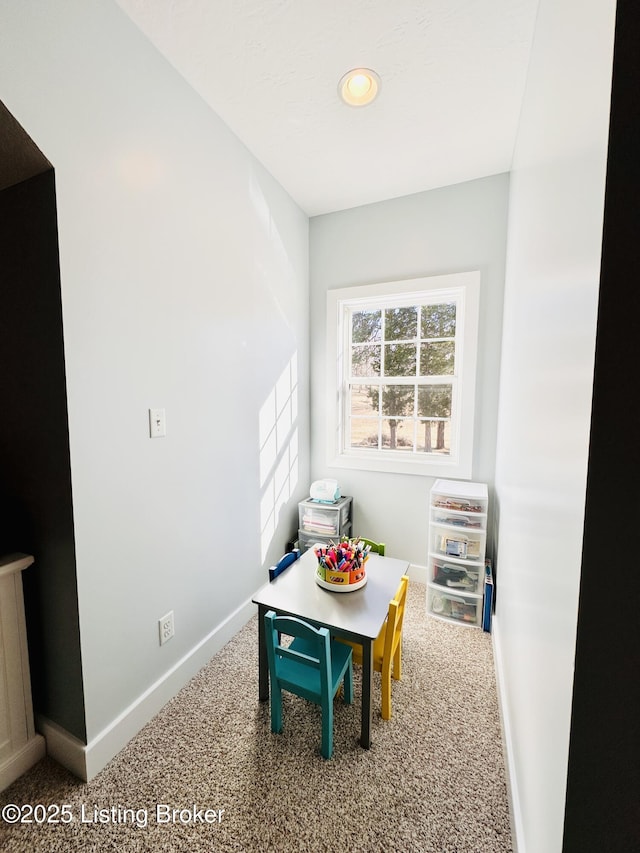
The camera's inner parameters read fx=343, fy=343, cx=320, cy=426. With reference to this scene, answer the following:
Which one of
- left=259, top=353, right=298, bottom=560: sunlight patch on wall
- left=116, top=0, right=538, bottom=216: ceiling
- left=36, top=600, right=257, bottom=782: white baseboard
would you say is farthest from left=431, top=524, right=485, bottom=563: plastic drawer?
left=116, top=0, right=538, bottom=216: ceiling

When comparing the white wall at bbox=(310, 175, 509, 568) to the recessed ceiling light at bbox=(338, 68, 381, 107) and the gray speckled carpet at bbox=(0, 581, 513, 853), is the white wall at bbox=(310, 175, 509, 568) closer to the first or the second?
the recessed ceiling light at bbox=(338, 68, 381, 107)

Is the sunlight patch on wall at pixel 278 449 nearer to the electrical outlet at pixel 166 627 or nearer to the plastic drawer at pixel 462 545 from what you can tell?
the electrical outlet at pixel 166 627

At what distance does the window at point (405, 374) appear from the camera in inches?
93.2

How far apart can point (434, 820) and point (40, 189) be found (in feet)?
7.84

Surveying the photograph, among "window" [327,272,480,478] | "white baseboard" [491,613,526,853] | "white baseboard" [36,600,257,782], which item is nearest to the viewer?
"white baseboard" [491,613,526,853]

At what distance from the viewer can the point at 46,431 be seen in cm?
118

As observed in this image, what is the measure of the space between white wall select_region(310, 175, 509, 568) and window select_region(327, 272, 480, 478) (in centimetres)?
8

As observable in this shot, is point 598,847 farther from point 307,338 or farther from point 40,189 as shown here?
point 307,338

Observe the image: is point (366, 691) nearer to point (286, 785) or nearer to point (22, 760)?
point (286, 785)

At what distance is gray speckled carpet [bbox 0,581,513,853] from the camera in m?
1.06

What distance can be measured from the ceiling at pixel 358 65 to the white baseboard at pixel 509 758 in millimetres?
2617

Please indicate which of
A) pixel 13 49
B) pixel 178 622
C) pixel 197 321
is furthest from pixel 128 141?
pixel 178 622

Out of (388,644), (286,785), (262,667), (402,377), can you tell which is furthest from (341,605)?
(402,377)

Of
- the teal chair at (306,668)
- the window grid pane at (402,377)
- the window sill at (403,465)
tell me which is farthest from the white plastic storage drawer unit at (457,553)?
the teal chair at (306,668)
